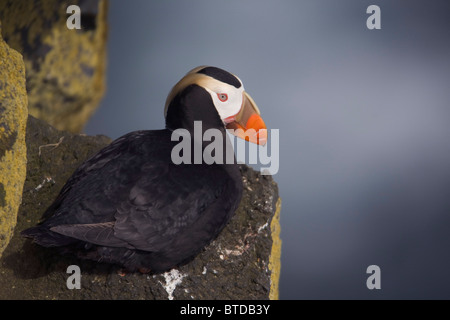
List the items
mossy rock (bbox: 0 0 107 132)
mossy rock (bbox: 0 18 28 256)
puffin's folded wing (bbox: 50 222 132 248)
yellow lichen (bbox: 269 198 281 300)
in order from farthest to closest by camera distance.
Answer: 1. mossy rock (bbox: 0 0 107 132)
2. yellow lichen (bbox: 269 198 281 300)
3. mossy rock (bbox: 0 18 28 256)
4. puffin's folded wing (bbox: 50 222 132 248)

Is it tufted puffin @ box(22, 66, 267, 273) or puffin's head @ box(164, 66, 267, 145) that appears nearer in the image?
tufted puffin @ box(22, 66, 267, 273)

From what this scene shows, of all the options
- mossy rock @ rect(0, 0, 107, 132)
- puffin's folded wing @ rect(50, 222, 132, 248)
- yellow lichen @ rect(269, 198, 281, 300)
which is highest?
mossy rock @ rect(0, 0, 107, 132)

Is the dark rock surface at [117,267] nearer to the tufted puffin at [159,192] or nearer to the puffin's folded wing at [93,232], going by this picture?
the tufted puffin at [159,192]

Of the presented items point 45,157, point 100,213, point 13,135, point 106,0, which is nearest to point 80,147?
point 45,157

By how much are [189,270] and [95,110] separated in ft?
6.09

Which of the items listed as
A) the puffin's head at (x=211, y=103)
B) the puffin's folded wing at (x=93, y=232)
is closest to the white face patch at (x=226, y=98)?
the puffin's head at (x=211, y=103)

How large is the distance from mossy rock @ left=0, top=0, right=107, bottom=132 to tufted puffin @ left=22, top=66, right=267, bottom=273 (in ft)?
2.55

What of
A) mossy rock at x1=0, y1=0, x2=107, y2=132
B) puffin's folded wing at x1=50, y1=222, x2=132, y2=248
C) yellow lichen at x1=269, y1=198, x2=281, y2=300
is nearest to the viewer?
puffin's folded wing at x1=50, y1=222, x2=132, y2=248

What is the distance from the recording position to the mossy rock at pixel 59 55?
8.54 feet

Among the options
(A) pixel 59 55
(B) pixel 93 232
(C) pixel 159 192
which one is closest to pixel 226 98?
(C) pixel 159 192

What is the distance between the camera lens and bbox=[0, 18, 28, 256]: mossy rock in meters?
2.02

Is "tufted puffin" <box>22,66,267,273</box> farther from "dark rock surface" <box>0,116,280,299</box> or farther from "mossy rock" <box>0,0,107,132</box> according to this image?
"mossy rock" <box>0,0,107,132</box>

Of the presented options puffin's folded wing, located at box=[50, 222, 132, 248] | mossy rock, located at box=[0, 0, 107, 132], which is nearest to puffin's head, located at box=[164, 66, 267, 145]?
puffin's folded wing, located at box=[50, 222, 132, 248]

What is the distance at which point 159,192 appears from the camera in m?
1.91
